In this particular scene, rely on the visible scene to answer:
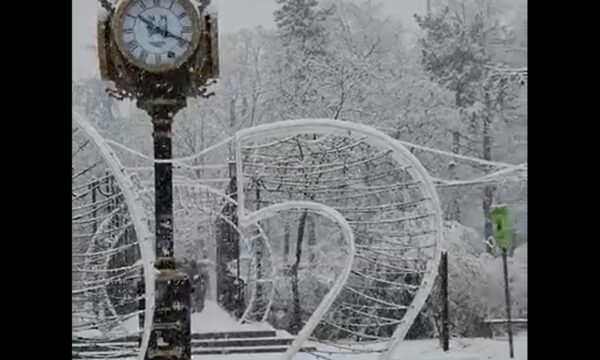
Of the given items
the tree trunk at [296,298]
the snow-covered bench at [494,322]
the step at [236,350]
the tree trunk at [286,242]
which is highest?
the tree trunk at [286,242]

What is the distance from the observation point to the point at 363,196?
450cm

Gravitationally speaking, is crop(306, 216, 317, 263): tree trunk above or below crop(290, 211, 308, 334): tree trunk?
above

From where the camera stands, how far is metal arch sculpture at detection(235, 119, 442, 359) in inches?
143

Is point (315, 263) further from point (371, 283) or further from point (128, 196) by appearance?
point (128, 196)

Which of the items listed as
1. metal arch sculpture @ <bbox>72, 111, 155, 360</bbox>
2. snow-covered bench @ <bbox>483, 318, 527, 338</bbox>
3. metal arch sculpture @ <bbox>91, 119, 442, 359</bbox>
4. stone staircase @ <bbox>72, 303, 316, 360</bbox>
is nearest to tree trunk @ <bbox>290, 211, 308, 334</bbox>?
metal arch sculpture @ <bbox>91, 119, 442, 359</bbox>

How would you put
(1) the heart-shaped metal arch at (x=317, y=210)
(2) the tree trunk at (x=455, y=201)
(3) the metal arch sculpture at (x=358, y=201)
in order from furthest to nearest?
(2) the tree trunk at (x=455, y=201)
(3) the metal arch sculpture at (x=358, y=201)
(1) the heart-shaped metal arch at (x=317, y=210)

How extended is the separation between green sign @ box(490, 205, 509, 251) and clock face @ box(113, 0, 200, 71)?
82.1 inches

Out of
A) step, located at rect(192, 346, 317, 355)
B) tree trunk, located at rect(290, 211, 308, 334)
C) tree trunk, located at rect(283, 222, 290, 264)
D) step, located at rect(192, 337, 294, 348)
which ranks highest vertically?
tree trunk, located at rect(283, 222, 290, 264)

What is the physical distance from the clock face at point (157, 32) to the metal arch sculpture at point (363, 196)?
697 mm

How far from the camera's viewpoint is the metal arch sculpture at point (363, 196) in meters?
3.63

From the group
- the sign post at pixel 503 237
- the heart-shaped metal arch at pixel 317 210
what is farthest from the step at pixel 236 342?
the sign post at pixel 503 237

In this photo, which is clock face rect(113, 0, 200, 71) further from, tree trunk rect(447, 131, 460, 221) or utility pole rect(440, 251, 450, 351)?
tree trunk rect(447, 131, 460, 221)

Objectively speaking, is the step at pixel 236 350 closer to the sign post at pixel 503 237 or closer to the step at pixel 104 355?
the step at pixel 104 355
